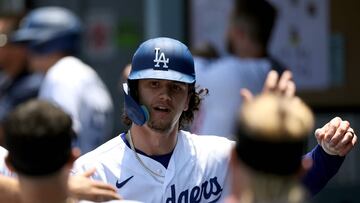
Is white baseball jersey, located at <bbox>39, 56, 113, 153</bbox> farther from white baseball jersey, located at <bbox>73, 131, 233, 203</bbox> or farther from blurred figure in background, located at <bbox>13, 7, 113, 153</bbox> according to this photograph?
white baseball jersey, located at <bbox>73, 131, 233, 203</bbox>

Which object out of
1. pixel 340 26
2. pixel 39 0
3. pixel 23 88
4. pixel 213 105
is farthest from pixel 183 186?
pixel 39 0

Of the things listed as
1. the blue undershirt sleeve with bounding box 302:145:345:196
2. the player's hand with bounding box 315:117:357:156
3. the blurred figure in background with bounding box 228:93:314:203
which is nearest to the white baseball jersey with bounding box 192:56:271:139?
the blue undershirt sleeve with bounding box 302:145:345:196

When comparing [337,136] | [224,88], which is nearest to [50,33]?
[224,88]

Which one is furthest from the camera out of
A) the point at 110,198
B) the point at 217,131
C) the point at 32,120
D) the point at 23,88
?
the point at 23,88

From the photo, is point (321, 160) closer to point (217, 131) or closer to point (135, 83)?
point (135, 83)

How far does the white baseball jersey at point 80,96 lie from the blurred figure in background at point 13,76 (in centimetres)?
24

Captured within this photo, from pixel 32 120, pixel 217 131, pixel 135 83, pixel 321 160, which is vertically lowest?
pixel 217 131

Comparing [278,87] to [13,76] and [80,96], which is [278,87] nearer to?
[80,96]

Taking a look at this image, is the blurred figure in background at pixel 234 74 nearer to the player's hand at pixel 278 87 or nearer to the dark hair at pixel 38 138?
the player's hand at pixel 278 87

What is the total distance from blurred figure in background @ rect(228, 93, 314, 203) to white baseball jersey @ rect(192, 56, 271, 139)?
11.3 ft

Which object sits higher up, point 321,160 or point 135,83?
point 135,83

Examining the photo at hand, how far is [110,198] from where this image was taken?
12.1 feet

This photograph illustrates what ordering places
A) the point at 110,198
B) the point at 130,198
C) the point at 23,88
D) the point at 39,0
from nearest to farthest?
1. the point at 110,198
2. the point at 130,198
3. the point at 23,88
4. the point at 39,0

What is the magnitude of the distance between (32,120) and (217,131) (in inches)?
134
